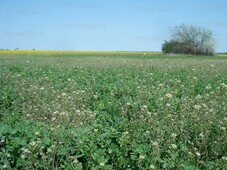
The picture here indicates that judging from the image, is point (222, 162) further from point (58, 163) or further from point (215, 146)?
point (58, 163)

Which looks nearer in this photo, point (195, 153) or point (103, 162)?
point (103, 162)

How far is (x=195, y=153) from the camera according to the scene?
15.6 feet

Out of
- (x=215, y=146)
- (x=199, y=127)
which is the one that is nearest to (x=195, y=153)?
(x=215, y=146)

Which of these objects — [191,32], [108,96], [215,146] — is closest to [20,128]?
[215,146]

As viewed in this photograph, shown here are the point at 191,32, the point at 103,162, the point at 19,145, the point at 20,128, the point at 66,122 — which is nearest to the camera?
the point at 103,162

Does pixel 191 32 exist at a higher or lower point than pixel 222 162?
higher

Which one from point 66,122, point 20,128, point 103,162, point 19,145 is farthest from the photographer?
point 66,122

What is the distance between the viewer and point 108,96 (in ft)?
28.1

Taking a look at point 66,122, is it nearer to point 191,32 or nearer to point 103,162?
point 103,162

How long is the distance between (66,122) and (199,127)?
226cm

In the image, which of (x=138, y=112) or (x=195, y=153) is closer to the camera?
(x=195, y=153)

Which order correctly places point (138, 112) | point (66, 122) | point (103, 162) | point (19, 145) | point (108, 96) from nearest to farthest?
point (103, 162), point (19, 145), point (66, 122), point (138, 112), point (108, 96)

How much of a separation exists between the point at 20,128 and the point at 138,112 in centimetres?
220

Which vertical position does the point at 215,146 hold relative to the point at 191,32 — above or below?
below
